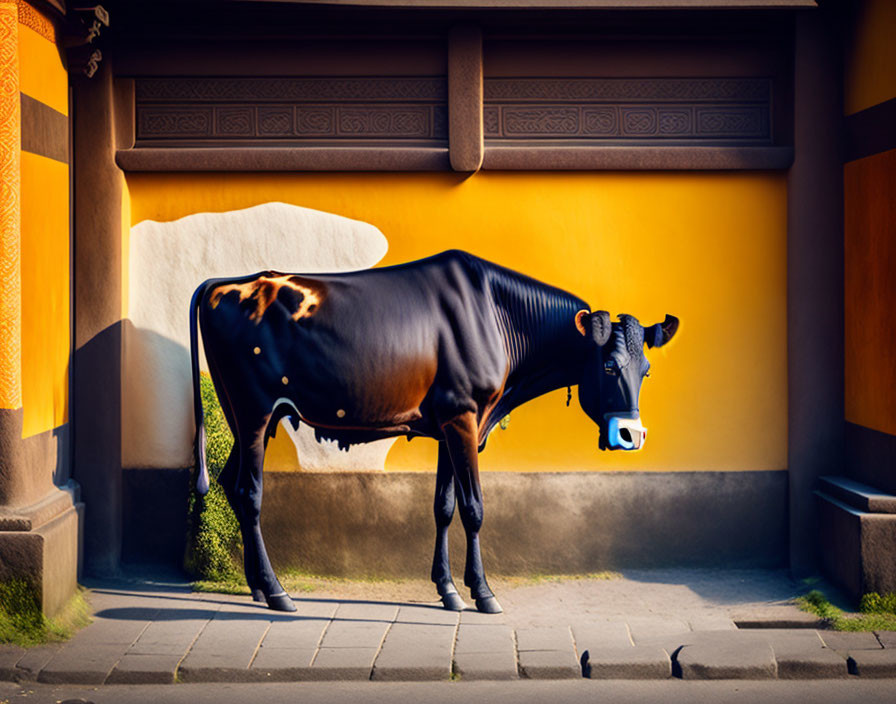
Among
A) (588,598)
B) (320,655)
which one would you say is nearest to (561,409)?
(588,598)

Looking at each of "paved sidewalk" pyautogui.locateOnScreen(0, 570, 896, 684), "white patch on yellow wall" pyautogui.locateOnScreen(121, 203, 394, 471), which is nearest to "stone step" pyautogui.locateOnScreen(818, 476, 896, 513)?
"paved sidewalk" pyautogui.locateOnScreen(0, 570, 896, 684)

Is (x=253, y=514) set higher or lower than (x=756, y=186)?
lower

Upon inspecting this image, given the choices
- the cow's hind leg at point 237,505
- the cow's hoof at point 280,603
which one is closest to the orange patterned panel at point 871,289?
the cow's hoof at point 280,603

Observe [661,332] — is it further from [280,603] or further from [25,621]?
[25,621]

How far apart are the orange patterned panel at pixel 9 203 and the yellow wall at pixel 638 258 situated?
4.37ft

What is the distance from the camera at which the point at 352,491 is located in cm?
763

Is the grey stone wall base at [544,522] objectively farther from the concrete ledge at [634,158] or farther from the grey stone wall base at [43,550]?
the concrete ledge at [634,158]

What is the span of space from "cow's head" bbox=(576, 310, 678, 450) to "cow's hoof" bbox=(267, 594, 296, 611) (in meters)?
2.22

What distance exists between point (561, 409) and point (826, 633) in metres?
2.33

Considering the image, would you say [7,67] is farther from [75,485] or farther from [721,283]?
[721,283]

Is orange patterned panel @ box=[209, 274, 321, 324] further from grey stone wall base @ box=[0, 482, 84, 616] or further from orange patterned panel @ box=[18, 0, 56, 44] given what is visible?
orange patterned panel @ box=[18, 0, 56, 44]

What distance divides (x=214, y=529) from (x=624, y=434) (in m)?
2.87

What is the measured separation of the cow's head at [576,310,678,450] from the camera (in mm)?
6859

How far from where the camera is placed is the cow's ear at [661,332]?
7.12m
